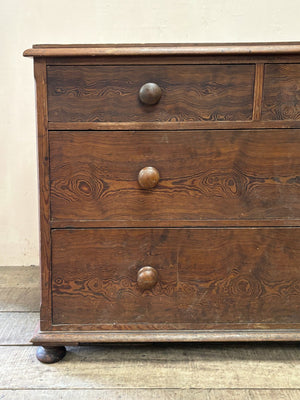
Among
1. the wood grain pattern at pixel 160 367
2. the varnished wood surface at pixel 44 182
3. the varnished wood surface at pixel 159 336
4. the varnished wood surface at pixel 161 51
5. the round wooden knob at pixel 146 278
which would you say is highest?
the varnished wood surface at pixel 161 51

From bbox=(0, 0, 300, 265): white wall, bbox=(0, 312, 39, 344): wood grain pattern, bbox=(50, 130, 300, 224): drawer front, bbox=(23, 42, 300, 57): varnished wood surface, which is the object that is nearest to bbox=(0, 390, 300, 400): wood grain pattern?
bbox=(0, 312, 39, 344): wood grain pattern

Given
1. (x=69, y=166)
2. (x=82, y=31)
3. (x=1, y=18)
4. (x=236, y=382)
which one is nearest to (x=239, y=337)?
(x=236, y=382)

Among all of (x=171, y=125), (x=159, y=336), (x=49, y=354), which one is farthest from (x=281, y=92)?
(x=49, y=354)

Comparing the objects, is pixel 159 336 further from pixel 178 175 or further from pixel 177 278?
pixel 178 175

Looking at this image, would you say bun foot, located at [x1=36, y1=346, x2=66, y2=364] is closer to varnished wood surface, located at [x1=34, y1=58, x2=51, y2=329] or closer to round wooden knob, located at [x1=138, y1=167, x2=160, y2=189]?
varnished wood surface, located at [x1=34, y1=58, x2=51, y2=329]

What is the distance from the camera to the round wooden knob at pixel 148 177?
1052mm

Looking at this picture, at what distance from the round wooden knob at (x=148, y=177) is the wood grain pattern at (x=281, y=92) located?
0.33m

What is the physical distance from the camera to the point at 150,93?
3.33ft

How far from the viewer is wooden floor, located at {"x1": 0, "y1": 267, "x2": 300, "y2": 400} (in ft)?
3.33

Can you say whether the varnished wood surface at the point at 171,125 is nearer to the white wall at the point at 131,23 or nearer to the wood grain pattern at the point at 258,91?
the wood grain pattern at the point at 258,91

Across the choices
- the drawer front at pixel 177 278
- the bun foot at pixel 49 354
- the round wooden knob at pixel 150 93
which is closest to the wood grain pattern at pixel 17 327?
the bun foot at pixel 49 354

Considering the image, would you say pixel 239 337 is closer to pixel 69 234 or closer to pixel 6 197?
pixel 69 234

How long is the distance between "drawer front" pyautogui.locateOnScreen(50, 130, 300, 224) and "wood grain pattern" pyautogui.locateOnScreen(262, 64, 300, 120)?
0.05 m

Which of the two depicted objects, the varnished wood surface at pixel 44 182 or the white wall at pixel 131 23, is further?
the white wall at pixel 131 23
